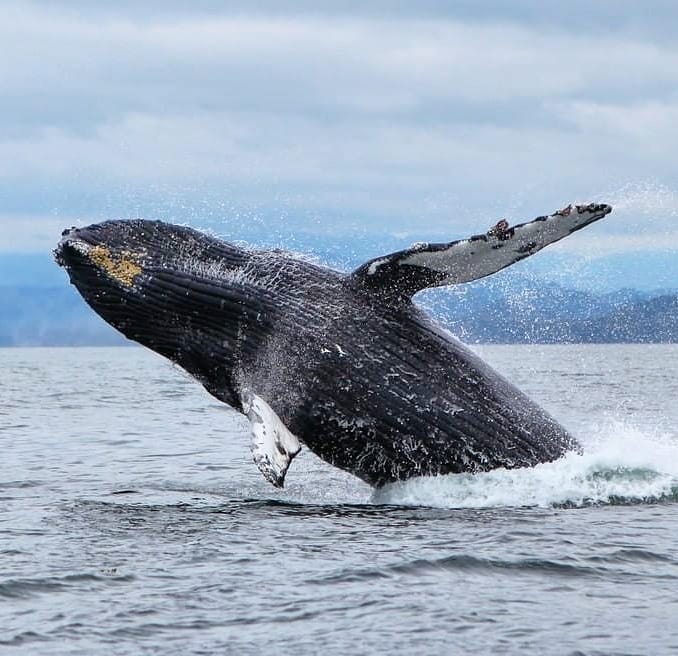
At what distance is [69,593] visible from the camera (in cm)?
894

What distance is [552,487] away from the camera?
12453 mm

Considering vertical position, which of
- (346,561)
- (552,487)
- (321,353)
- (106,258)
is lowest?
(346,561)

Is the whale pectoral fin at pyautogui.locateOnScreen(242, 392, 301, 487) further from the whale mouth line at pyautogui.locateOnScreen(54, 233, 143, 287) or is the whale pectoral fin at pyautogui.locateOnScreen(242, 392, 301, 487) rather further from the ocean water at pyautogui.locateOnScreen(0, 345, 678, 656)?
the whale mouth line at pyautogui.locateOnScreen(54, 233, 143, 287)

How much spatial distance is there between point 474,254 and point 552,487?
2.48 m

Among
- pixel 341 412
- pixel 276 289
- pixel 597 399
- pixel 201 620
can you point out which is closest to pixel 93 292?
pixel 276 289

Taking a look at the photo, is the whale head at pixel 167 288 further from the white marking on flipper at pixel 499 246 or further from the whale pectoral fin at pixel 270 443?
the white marking on flipper at pixel 499 246

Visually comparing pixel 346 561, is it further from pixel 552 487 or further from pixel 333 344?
pixel 552 487

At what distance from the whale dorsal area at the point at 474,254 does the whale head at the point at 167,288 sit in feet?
5.19

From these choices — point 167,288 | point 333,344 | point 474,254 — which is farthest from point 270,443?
point 474,254

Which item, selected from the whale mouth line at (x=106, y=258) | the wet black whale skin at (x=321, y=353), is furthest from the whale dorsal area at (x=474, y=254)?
the whale mouth line at (x=106, y=258)

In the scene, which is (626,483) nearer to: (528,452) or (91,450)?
(528,452)

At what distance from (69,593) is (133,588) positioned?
17.7 inches

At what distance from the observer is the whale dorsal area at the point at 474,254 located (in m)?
11.6

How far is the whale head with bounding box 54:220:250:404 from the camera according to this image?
1295cm
